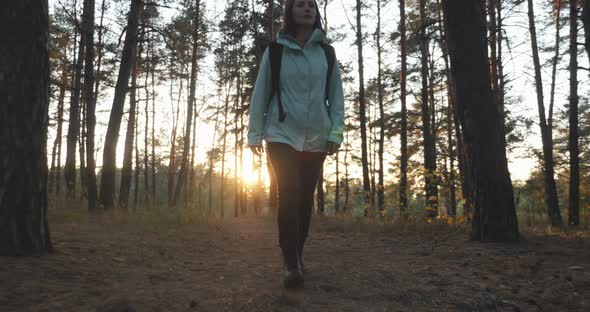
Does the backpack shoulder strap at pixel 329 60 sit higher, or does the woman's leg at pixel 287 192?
the backpack shoulder strap at pixel 329 60

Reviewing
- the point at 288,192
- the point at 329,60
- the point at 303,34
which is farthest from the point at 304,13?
the point at 288,192

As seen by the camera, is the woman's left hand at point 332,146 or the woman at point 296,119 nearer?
the woman at point 296,119

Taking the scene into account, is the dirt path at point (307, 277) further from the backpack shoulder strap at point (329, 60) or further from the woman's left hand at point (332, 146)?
the backpack shoulder strap at point (329, 60)

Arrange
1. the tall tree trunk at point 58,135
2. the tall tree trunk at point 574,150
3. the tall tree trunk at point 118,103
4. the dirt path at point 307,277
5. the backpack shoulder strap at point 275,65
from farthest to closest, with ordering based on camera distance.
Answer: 1. the tall tree trunk at point 58,135
2. the tall tree trunk at point 574,150
3. the tall tree trunk at point 118,103
4. the backpack shoulder strap at point 275,65
5. the dirt path at point 307,277

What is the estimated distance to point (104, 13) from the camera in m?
17.1

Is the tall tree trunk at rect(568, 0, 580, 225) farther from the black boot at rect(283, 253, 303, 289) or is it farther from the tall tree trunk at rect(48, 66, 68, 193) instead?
the tall tree trunk at rect(48, 66, 68, 193)

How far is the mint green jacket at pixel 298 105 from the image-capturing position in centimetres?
281

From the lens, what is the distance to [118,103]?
945 cm

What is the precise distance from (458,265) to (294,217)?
197cm

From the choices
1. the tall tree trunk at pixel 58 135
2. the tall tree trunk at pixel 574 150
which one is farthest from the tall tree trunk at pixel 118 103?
the tall tree trunk at pixel 574 150

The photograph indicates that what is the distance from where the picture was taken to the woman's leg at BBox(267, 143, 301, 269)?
9.02 feet

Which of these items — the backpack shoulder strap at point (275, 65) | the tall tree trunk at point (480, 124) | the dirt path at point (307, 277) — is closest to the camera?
the dirt path at point (307, 277)

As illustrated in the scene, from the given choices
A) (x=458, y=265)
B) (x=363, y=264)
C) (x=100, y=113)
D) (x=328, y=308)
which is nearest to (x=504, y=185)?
(x=458, y=265)

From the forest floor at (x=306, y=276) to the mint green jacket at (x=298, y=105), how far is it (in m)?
1.11
